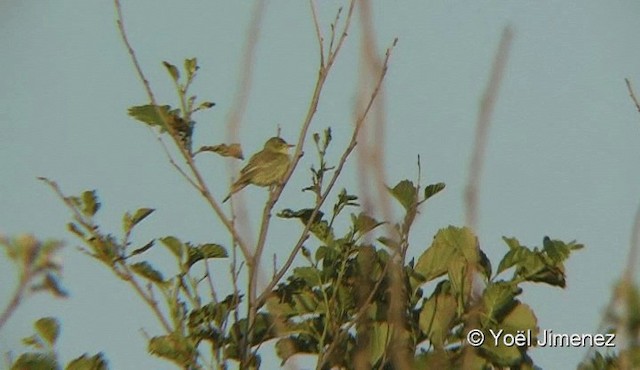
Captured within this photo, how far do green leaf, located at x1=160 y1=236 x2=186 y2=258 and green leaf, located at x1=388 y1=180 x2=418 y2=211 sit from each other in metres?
0.61

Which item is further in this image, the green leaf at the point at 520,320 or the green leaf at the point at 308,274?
the green leaf at the point at 308,274

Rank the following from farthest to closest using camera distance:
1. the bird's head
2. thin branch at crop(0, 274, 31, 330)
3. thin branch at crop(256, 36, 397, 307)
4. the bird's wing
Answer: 1. the bird's head
2. the bird's wing
3. thin branch at crop(256, 36, 397, 307)
4. thin branch at crop(0, 274, 31, 330)

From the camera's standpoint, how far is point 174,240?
3570 mm

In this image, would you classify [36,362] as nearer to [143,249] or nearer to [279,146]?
[143,249]

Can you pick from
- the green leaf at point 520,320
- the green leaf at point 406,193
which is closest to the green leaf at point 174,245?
the green leaf at point 406,193

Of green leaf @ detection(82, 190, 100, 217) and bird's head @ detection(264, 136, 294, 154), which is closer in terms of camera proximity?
green leaf @ detection(82, 190, 100, 217)

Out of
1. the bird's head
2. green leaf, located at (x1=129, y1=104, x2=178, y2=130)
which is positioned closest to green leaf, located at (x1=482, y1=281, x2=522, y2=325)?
green leaf, located at (x1=129, y1=104, x2=178, y2=130)

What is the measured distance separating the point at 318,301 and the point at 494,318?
486 mm

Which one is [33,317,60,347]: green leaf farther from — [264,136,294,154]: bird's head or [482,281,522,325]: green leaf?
[264,136,294,154]: bird's head

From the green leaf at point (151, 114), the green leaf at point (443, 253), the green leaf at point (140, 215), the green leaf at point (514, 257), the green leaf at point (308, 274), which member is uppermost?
the green leaf at point (151, 114)

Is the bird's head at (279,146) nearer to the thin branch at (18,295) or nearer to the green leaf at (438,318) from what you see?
the green leaf at (438,318)

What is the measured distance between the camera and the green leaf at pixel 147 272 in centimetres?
351

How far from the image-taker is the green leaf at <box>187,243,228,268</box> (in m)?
3.57

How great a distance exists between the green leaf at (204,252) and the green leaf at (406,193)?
1.68ft
